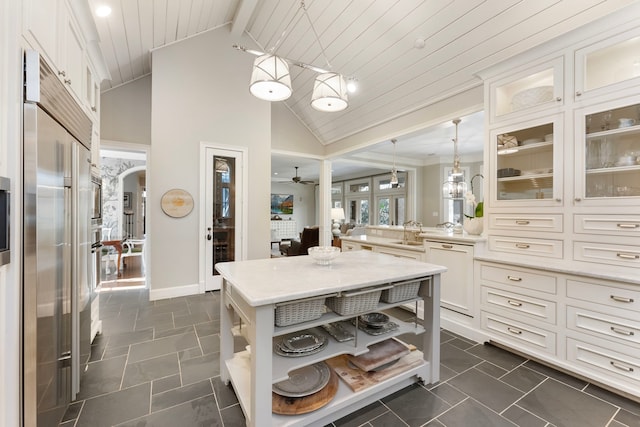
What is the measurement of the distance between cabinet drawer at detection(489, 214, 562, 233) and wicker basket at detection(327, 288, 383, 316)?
1703 mm

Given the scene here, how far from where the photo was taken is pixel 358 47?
362 cm

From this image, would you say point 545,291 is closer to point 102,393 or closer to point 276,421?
point 276,421

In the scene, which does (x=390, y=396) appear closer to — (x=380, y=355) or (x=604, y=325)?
(x=380, y=355)

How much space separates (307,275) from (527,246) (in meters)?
2.08

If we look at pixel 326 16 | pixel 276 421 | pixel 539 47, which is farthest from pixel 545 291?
pixel 326 16

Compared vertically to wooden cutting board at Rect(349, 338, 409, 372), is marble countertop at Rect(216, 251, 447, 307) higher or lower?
higher

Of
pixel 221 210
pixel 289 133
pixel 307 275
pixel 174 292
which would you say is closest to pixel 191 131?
pixel 221 210

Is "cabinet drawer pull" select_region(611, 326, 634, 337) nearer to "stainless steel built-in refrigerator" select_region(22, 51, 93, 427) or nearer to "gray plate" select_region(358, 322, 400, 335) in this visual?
"gray plate" select_region(358, 322, 400, 335)

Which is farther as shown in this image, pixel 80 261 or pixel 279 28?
pixel 279 28

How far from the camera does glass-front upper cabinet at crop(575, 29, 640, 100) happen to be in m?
1.90

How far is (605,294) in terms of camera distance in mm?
1917

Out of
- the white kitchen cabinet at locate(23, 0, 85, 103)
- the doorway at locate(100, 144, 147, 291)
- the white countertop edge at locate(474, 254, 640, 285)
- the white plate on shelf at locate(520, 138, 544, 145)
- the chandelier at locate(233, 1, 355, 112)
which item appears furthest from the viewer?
the doorway at locate(100, 144, 147, 291)

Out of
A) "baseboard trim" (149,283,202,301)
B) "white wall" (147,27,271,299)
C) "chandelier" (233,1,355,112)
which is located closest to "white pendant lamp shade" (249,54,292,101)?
"chandelier" (233,1,355,112)

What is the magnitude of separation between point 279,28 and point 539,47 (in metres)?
3.35
